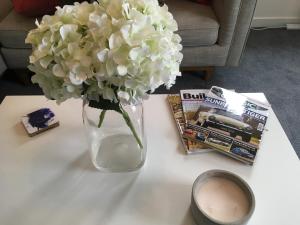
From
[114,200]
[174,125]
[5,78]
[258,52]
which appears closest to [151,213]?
[114,200]

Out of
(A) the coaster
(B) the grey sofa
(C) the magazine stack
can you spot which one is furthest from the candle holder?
(B) the grey sofa

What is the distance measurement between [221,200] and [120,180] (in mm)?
275

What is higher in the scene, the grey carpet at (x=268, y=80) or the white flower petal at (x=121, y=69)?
the white flower petal at (x=121, y=69)

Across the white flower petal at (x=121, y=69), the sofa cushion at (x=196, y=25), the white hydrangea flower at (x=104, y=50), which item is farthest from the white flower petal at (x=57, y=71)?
the sofa cushion at (x=196, y=25)

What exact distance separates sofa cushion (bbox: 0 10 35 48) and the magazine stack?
40.7 inches

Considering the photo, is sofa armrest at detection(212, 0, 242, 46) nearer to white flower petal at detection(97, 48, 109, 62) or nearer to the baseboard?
the baseboard

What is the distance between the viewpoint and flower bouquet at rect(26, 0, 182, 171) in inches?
20.6

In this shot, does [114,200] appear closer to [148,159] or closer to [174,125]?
[148,159]

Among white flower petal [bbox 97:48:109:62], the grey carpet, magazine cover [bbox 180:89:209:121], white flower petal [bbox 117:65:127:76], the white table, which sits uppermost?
white flower petal [bbox 97:48:109:62]

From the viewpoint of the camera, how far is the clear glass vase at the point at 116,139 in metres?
0.78

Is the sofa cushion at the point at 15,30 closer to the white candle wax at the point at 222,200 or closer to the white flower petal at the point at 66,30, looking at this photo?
the white flower petal at the point at 66,30

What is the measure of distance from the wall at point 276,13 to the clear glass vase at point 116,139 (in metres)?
2.17

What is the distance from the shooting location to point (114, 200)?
0.74m

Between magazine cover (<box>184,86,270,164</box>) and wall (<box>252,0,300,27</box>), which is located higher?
magazine cover (<box>184,86,270,164</box>)
